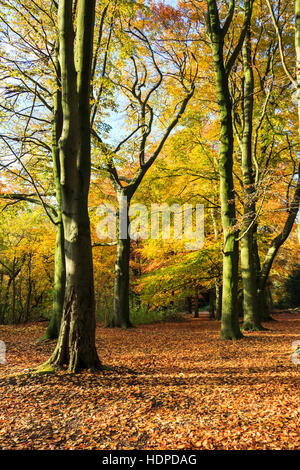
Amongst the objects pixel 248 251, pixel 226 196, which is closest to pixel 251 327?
pixel 248 251

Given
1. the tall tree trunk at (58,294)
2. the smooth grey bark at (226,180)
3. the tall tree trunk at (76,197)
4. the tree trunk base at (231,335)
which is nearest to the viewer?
the tall tree trunk at (76,197)

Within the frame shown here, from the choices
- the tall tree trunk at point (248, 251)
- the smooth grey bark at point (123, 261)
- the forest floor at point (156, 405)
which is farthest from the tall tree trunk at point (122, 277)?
the forest floor at point (156, 405)

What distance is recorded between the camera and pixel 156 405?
360 cm

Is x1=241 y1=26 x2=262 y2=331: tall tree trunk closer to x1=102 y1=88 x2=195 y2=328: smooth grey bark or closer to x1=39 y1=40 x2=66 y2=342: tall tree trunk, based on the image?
x1=102 y1=88 x2=195 y2=328: smooth grey bark

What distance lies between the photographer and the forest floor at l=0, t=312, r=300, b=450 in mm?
2793

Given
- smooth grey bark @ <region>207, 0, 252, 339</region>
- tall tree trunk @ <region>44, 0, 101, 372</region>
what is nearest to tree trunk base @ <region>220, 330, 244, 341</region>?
smooth grey bark @ <region>207, 0, 252, 339</region>

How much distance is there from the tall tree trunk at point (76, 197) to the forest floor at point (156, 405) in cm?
51

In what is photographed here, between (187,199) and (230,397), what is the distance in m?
9.46

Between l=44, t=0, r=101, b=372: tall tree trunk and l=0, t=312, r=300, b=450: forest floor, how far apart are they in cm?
51

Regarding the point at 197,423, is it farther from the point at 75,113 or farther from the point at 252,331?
the point at 252,331

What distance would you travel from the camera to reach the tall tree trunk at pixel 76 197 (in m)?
4.75

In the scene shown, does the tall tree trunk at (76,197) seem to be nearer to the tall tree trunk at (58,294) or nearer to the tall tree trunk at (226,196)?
the tall tree trunk at (58,294)

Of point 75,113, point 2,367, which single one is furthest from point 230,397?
point 75,113
